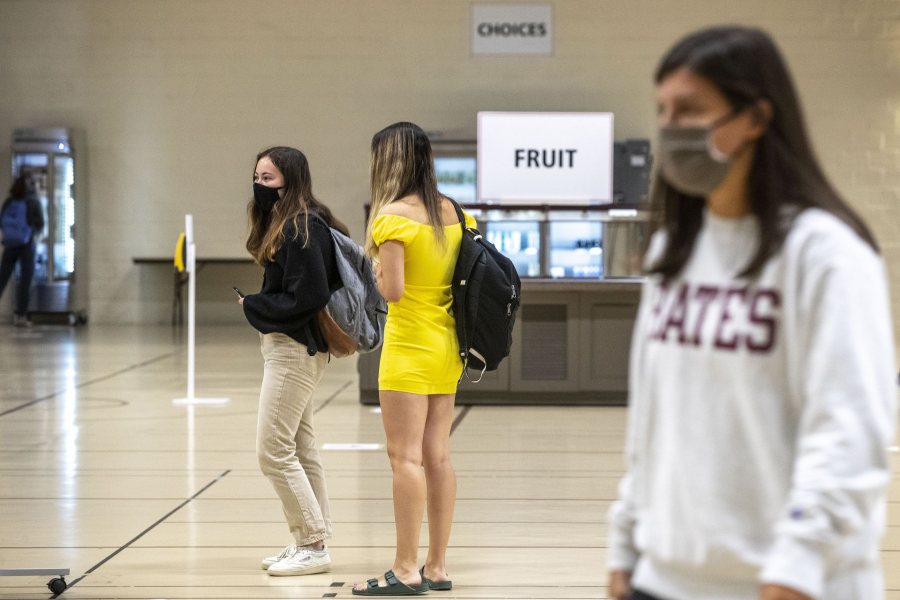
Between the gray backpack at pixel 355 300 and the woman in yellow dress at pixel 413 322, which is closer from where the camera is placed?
the woman in yellow dress at pixel 413 322

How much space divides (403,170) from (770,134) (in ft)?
8.84

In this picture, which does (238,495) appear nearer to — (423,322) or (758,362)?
(423,322)

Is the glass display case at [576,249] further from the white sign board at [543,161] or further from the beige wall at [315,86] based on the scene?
the beige wall at [315,86]

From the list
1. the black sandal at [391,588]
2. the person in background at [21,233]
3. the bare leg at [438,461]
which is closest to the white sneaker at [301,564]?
the black sandal at [391,588]

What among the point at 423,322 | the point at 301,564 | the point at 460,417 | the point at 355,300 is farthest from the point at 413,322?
the point at 460,417

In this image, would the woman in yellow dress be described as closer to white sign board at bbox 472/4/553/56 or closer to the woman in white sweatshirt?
the woman in white sweatshirt

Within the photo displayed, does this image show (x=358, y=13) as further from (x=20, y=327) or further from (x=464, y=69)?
(x=20, y=327)

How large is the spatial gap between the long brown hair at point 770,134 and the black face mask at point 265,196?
3177 millimetres

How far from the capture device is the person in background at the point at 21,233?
673 inches

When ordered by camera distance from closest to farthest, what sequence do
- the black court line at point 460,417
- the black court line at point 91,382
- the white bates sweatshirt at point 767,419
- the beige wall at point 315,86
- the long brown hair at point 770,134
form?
the white bates sweatshirt at point 767,419 → the long brown hair at point 770,134 → the black court line at point 460,417 → the black court line at point 91,382 → the beige wall at point 315,86

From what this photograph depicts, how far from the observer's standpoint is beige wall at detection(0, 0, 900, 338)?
17375 mm

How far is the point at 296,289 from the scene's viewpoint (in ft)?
14.9

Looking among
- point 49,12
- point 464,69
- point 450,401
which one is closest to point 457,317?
point 450,401

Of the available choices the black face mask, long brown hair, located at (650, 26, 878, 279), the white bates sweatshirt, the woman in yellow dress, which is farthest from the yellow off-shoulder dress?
long brown hair, located at (650, 26, 878, 279)
